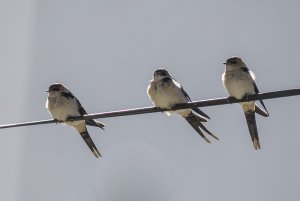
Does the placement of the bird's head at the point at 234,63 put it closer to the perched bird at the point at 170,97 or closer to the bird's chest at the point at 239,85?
the bird's chest at the point at 239,85

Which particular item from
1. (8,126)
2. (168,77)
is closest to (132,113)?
(8,126)

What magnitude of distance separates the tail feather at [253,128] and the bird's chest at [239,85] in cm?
28

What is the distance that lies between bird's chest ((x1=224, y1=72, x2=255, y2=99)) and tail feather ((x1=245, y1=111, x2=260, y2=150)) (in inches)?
11.0

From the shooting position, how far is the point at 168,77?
30.5 feet

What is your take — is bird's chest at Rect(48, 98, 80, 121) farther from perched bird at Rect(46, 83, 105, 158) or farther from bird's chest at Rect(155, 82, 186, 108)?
bird's chest at Rect(155, 82, 186, 108)

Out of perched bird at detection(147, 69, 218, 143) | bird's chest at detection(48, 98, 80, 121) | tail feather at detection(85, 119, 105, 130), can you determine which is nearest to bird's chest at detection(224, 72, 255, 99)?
perched bird at detection(147, 69, 218, 143)

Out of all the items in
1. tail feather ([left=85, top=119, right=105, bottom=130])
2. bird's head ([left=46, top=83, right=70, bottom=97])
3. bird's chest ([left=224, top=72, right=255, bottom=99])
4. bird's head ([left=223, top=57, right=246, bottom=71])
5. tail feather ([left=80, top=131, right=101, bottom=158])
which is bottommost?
tail feather ([left=80, top=131, right=101, bottom=158])

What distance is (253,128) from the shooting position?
8336 millimetres

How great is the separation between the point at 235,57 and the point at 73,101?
2.60 m

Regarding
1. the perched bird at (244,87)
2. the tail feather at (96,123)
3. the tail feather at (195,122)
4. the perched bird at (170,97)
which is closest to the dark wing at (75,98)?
the tail feather at (96,123)

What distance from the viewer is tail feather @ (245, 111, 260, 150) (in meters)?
8.07

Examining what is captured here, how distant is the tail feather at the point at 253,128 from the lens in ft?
26.5

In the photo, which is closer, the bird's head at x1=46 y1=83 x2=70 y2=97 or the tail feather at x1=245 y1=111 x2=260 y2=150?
the tail feather at x1=245 y1=111 x2=260 y2=150

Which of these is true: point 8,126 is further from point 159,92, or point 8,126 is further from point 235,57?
point 235,57
